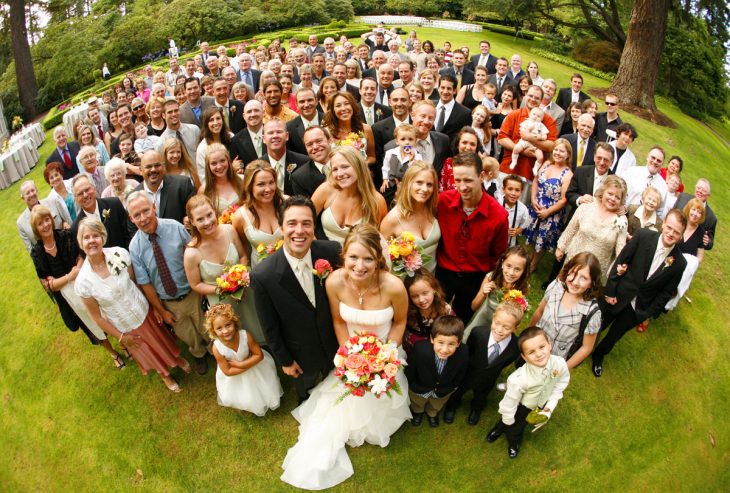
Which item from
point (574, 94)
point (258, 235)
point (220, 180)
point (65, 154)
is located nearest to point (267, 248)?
point (258, 235)

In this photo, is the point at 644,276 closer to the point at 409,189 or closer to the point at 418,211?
the point at 418,211

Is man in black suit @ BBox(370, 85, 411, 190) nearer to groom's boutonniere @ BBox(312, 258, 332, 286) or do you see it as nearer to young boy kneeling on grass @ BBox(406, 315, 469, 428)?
groom's boutonniere @ BBox(312, 258, 332, 286)

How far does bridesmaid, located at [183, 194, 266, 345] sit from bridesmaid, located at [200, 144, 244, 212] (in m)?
0.67

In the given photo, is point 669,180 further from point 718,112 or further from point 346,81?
point 718,112

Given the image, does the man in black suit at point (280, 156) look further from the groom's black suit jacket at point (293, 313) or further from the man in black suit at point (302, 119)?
the groom's black suit jacket at point (293, 313)

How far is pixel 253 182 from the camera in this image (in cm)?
463

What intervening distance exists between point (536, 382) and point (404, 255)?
6.05ft

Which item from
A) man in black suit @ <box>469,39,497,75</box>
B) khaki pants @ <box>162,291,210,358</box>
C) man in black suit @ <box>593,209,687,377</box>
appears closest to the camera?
man in black suit @ <box>593,209,687,377</box>

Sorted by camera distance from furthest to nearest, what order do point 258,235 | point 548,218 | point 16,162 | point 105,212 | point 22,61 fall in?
1. point 22,61
2. point 16,162
3. point 548,218
4. point 105,212
5. point 258,235

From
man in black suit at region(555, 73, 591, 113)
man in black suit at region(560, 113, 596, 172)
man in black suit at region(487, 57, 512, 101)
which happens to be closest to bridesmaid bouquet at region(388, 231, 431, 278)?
man in black suit at region(560, 113, 596, 172)

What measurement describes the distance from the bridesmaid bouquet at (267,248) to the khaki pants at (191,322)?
1205 mm

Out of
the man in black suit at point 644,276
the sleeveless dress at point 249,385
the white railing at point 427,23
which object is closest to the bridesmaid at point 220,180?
the sleeveless dress at point 249,385

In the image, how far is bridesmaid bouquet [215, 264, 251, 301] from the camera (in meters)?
4.35

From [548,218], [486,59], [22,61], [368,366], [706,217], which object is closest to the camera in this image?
[368,366]
